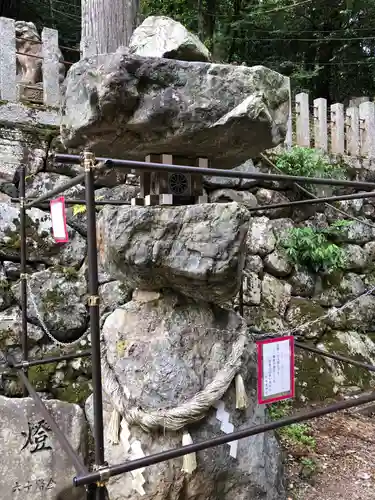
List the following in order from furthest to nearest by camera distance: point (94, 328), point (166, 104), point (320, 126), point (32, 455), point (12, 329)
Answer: point (320, 126) < point (12, 329) < point (32, 455) < point (166, 104) < point (94, 328)

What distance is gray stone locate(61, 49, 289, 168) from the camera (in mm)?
1938

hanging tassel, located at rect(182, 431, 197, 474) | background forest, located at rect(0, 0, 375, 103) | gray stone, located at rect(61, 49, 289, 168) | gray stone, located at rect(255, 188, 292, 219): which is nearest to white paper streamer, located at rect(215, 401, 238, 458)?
hanging tassel, located at rect(182, 431, 197, 474)

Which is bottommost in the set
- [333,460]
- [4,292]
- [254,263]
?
[333,460]

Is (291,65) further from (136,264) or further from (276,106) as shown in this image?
(136,264)

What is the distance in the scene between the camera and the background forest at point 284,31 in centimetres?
843

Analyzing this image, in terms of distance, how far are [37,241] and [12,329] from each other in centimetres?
76

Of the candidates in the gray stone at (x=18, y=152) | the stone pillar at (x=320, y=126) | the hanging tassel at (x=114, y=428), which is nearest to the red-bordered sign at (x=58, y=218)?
the hanging tassel at (x=114, y=428)

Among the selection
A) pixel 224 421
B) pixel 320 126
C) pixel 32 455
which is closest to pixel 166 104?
pixel 224 421

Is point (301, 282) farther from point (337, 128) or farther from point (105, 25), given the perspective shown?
point (105, 25)

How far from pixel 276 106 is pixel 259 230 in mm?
2551

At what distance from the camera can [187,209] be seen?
215 cm

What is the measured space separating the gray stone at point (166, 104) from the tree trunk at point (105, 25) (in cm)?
178

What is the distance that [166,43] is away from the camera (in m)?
2.12

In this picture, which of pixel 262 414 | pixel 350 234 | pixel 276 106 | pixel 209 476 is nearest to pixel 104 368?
pixel 209 476
